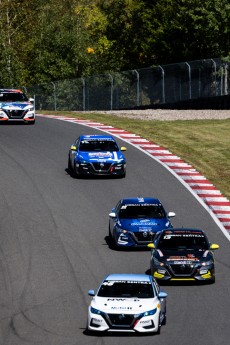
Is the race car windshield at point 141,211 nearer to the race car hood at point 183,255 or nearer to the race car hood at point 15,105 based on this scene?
the race car hood at point 183,255

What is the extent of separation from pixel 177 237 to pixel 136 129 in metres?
26.0

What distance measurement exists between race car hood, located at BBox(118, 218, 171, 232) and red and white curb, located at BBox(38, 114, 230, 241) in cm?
302

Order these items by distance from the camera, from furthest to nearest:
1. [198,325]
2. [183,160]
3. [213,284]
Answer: [183,160], [213,284], [198,325]

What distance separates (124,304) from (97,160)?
2010 centimetres

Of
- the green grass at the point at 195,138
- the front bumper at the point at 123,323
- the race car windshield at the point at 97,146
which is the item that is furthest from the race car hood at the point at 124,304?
the race car windshield at the point at 97,146

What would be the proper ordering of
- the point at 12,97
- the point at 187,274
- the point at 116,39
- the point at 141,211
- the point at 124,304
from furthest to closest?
the point at 116,39 < the point at 12,97 < the point at 141,211 < the point at 187,274 < the point at 124,304

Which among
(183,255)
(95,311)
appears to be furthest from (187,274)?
(95,311)

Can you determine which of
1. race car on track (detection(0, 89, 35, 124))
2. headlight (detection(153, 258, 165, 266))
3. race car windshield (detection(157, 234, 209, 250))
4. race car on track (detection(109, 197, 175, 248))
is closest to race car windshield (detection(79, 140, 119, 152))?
race car on track (detection(109, 197, 175, 248))

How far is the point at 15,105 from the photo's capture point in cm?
5625

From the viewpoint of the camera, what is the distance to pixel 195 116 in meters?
64.4

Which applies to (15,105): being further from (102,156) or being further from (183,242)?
(183,242)

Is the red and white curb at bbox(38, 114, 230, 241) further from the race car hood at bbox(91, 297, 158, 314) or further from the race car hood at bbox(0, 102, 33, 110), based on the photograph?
the race car hood at bbox(91, 297, 158, 314)

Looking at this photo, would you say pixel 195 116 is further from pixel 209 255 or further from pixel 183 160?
pixel 209 255

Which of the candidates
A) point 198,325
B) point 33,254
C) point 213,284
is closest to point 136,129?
point 33,254
